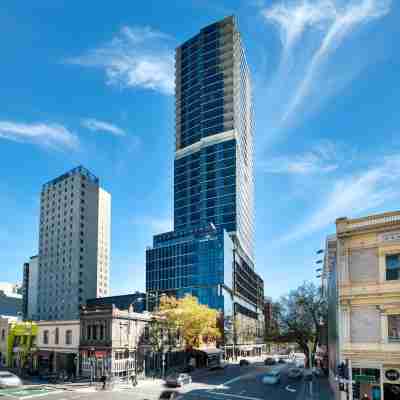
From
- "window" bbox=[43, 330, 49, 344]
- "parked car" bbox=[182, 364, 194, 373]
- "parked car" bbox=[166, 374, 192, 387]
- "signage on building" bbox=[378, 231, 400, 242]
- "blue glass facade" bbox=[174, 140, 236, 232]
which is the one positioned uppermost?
"blue glass facade" bbox=[174, 140, 236, 232]

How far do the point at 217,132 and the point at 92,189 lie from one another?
5072 cm

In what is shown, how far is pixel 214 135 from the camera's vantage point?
563ft

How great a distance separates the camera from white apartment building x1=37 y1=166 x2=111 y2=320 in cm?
15200

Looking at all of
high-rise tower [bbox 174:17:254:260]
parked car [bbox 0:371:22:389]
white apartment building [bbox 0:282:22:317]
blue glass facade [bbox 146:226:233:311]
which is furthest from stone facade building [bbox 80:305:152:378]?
white apartment building [bbox 0:282:22:317]

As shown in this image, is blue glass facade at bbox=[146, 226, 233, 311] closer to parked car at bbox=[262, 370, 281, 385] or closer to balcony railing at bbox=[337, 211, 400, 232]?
parked car at bbox=[262, 370, 281, 385]

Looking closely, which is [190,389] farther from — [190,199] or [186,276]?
[190,199]

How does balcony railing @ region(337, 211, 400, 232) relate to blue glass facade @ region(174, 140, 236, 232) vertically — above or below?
below

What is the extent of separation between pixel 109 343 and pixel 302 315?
1307 inches

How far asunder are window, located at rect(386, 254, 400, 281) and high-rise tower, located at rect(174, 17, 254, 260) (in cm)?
12277

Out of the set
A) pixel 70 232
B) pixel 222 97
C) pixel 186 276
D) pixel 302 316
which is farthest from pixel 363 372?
pixel 222 97

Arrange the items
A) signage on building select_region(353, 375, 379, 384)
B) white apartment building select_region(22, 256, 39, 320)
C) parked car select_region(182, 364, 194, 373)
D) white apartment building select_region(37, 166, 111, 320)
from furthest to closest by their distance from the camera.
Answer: white apartment building select_region(22, 256, 39, 320) < white apartment building select_region(37, 166, 111, 320) < parked car select_region(182, 364, 194, 373) < signage on building select_region(353, 375, 379, 384)

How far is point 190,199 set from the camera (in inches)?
6777

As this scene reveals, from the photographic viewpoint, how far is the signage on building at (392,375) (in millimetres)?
29156

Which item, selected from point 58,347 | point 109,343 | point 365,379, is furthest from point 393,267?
point 58,347
